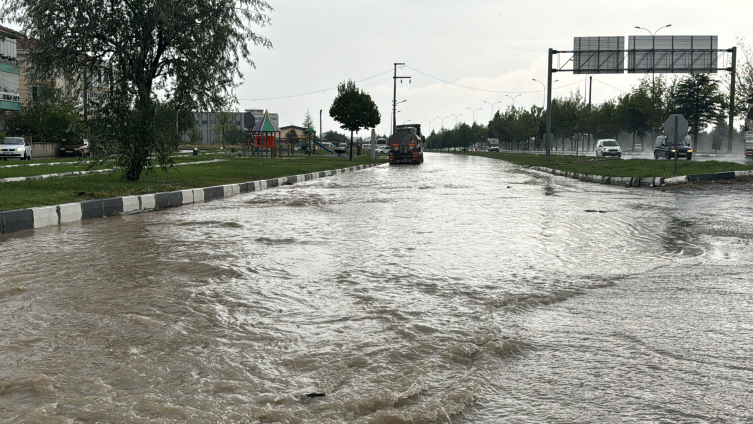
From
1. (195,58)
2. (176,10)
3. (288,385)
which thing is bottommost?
(288,385)

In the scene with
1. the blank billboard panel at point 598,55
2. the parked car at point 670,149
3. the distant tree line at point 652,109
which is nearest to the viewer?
the parked car at point 670,149

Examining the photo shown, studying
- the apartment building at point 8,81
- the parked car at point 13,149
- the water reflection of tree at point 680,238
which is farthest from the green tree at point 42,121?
the water reflection of tree at point 680,238

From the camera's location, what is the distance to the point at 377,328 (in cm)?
394

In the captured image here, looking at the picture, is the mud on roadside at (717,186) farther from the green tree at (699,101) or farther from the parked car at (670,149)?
the green tree at (699,101)

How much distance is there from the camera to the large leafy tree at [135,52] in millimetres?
14609

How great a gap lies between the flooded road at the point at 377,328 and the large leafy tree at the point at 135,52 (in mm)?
8020

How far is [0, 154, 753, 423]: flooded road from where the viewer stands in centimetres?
283

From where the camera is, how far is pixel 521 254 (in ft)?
22.0

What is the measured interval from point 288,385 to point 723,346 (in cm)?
236

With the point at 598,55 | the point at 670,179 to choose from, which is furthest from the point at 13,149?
the point at 598,55

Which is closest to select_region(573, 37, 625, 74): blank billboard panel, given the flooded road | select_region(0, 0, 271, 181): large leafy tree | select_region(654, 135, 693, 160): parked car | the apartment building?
select_region(654, 135, 693, 160): parked car

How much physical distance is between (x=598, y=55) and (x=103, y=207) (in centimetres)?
3825

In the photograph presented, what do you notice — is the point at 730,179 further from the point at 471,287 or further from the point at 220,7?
the point at 471,287

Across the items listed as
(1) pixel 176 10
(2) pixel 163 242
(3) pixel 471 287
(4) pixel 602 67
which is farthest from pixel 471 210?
(4) pixel 602 67
